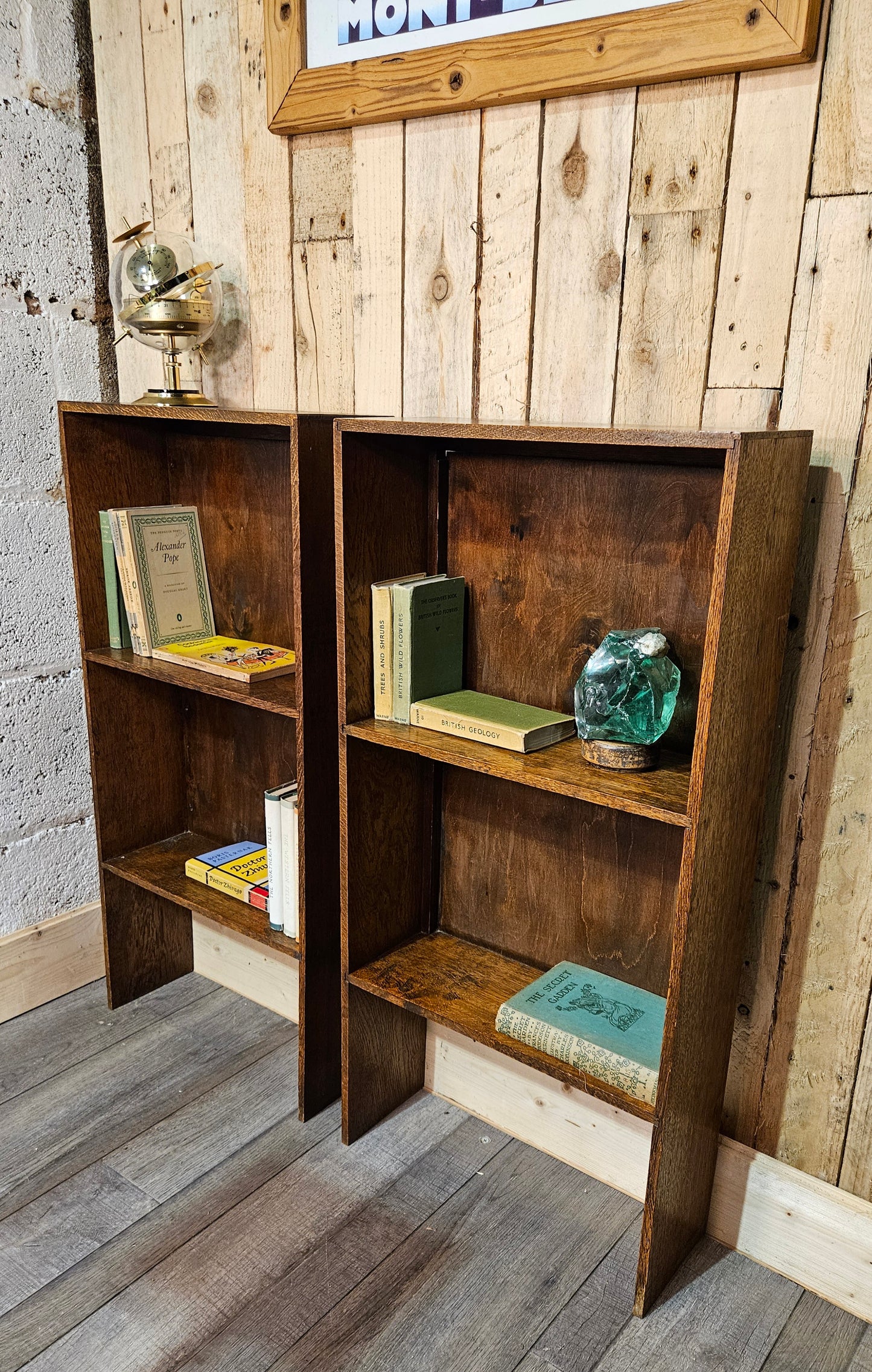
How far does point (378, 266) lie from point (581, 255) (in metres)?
0.39

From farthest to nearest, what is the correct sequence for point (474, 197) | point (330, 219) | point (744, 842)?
point (330, 219), point (474, 197), point (744, 842)

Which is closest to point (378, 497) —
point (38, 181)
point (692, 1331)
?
point (38, 181)

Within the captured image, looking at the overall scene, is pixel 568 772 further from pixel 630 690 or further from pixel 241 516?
pixel 241 516

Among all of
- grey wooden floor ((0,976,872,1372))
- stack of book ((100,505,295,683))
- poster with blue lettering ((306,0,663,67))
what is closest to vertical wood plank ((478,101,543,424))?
poster with blue lettering ((306,0,663,67))

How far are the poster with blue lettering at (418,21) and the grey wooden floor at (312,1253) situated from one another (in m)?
1.80

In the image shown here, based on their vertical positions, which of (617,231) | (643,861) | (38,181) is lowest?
(643,861)

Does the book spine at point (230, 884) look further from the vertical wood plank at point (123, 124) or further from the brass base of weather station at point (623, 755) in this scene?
the vertical wood plank at point (123, 124)

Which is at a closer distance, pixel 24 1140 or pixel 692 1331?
pixel 692 1331

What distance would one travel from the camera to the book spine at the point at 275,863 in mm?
1771

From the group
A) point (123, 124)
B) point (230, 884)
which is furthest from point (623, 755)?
point (123, 124)

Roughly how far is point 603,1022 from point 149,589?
115 centimetres

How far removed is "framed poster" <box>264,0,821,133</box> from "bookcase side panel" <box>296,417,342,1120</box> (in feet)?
1.75

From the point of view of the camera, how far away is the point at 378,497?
1.53 meters

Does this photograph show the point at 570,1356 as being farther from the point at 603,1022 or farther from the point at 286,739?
the point at 286,739
